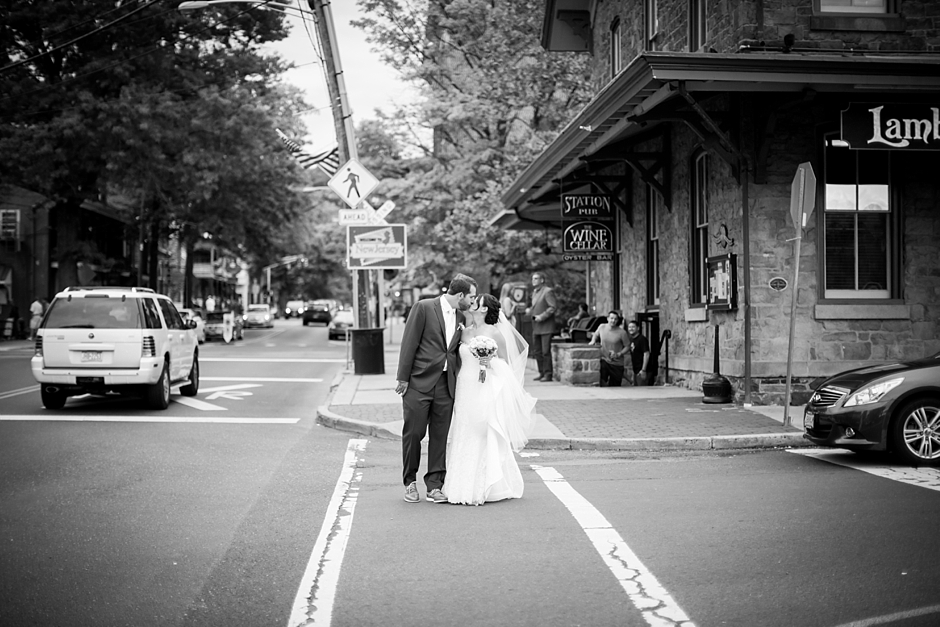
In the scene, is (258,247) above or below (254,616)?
above

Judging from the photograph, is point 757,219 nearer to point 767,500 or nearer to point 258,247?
point 767,500

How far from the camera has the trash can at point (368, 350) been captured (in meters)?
21.4

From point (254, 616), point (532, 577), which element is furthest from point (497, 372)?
point (254, 616)

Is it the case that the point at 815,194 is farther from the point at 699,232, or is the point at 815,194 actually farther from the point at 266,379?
the point at 266,379

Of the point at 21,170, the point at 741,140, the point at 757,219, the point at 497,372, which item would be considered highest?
the point at 21,170

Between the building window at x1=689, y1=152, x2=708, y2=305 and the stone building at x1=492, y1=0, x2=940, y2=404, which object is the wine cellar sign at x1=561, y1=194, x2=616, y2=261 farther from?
the stone building at x1=492, y1=0, x2=940, y2=404

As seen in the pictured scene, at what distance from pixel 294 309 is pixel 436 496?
125 m

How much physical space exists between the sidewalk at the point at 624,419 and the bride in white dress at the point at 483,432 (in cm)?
308

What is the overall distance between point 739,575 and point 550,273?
91.0 feet

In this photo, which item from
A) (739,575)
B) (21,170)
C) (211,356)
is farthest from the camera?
(21,170)

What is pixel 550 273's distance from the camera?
33.4 metres

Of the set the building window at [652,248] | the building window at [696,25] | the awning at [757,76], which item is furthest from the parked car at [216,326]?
the awning at [757,76]

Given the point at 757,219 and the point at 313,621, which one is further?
the point at 757,219

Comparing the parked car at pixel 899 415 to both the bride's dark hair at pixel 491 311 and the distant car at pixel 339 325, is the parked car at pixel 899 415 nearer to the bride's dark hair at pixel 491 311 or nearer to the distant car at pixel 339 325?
the bride's dark hair at pixel 491 311
